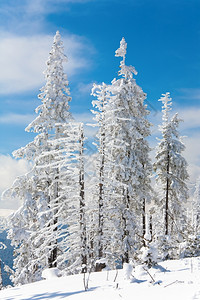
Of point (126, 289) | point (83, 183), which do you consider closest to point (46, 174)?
point (83, 183)

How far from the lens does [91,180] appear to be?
1470 centimetres

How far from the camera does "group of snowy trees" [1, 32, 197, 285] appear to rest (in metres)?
14.7

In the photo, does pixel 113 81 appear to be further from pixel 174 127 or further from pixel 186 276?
pixel 186 276

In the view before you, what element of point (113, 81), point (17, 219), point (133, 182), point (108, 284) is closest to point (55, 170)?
point (17, 219)

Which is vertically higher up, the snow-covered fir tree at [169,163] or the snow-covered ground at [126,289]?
the snow-covered fir tree at [169,163]

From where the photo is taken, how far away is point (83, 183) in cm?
1490

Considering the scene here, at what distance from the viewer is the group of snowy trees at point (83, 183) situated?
1473 cm

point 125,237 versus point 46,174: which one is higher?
point 46,174

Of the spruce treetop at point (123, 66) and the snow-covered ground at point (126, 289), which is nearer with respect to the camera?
the snow-covered ground at point (126, 289)

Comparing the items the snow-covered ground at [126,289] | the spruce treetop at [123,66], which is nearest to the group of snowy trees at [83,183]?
the spruce treetop at [123,66]

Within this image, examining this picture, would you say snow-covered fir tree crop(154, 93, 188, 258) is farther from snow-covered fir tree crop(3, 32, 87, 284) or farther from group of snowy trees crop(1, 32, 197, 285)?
snow-covered fir tree crop(3, 32, 87, 284)

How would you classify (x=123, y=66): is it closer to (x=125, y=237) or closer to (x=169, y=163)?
(x=169, y=163)

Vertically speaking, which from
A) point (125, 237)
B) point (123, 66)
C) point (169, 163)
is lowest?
point (125, 237)

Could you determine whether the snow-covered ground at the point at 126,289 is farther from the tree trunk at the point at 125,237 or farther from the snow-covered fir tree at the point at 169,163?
the snow-covered fir tree at the point at 169,163
